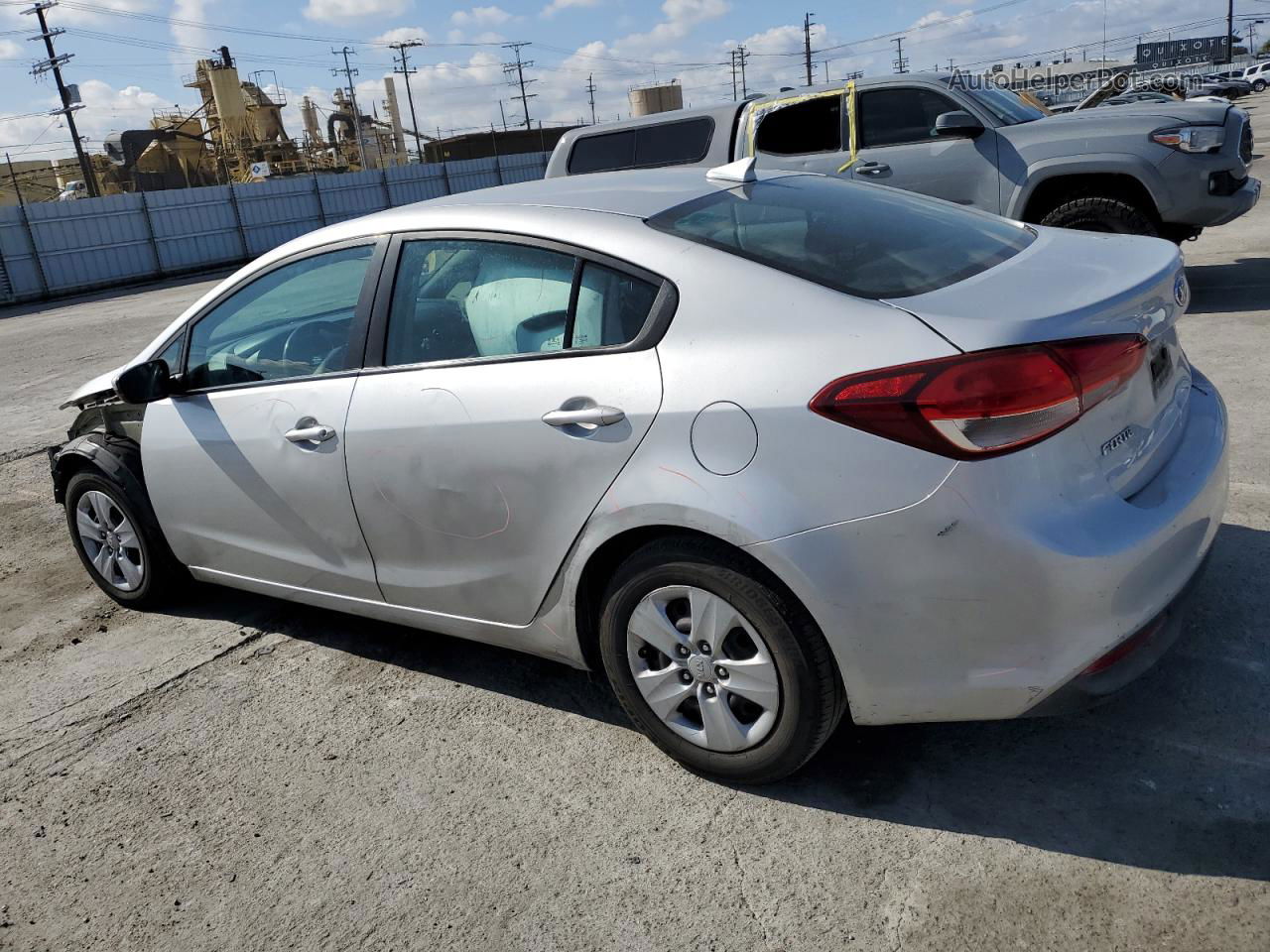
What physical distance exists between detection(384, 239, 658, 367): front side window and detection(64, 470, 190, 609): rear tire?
1647mm

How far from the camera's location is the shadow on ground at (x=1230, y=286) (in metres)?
7.66

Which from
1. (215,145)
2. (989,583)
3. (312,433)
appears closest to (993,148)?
(312,433)

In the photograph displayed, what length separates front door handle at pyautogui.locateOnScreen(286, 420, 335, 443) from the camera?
333 cm

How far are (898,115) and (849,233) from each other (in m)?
6.20

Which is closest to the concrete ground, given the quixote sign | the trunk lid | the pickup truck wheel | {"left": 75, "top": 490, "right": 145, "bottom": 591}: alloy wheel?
{"left": 75, "top": 490, "right": 145, "bottom": 591}: alloy wheel

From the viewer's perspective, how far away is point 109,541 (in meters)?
4.45

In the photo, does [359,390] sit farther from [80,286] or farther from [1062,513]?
[80,286]

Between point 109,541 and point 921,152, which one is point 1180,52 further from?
point 109,541

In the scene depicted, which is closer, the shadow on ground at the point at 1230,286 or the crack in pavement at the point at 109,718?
the crack in pavement at the point at 109,718

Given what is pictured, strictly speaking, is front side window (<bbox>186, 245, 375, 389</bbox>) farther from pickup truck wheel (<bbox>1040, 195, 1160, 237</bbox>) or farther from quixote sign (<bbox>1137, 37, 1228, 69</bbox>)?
quixote sign (<bbox>1137, 37, 1228, 69</bbox>)

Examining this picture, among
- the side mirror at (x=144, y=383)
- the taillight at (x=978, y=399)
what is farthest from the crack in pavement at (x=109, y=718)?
the taillight at (x=978, y=399)

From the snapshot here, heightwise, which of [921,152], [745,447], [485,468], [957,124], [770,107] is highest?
[770,107]

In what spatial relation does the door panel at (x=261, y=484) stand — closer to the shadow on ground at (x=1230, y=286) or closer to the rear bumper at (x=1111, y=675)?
→ the rear bumper at (x=1111, y=675)

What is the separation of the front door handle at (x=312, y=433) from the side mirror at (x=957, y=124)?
6.11m
